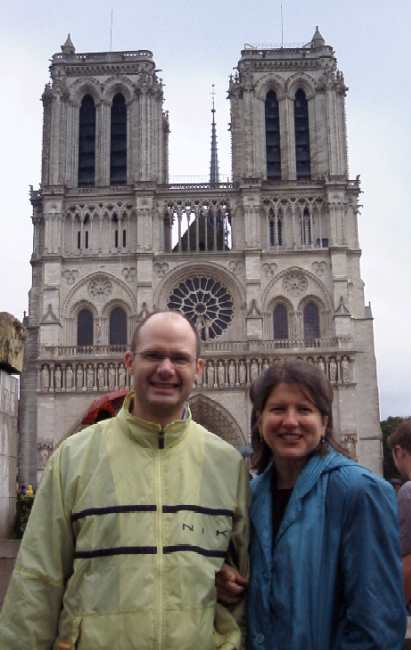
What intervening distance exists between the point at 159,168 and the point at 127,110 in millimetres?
3463

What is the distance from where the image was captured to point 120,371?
1264 inches

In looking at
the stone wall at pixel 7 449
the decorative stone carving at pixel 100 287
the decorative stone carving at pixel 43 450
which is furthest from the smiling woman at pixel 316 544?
the decorative stone carving at pixel 100 287

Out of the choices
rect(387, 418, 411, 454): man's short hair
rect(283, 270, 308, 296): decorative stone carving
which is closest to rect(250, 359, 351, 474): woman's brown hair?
rect(387, 418, 411, 454): man's short hair

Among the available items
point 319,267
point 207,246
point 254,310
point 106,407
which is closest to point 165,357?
point 106,407

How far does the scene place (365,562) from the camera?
2836mm

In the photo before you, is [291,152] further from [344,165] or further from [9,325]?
[9,325]

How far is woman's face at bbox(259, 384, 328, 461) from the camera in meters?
3.15

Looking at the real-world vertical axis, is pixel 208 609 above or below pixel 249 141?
below

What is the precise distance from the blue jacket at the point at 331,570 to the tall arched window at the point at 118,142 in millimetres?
33457

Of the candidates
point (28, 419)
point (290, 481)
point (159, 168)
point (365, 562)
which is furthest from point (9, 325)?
point (159, 168)

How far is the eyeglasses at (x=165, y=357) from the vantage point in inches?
124

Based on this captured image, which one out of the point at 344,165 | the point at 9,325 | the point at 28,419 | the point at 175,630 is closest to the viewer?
the point at 175,630

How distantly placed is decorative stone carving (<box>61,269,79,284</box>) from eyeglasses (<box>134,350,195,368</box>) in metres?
30.8

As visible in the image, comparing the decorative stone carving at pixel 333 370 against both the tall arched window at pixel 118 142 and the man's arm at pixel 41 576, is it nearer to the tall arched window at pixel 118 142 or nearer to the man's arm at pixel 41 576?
the tall arched window at pixel 118 142
